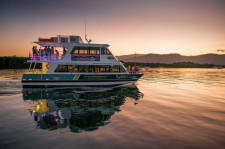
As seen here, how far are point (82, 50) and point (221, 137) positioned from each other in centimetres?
1367

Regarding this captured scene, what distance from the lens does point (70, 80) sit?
1529cm

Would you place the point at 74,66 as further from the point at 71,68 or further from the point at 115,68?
the point at 115,68

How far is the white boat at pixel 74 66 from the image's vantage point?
15.1 meters

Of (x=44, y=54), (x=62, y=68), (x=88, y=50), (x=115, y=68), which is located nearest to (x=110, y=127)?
(x=115, y=68)

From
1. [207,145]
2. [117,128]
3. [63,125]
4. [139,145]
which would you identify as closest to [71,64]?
[63,125]

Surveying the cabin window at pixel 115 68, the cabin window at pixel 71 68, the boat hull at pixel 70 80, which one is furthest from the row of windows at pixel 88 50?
the boat hull at pixel 70 80

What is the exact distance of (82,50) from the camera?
15781 millimetres

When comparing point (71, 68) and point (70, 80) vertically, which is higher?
point (71, 68)

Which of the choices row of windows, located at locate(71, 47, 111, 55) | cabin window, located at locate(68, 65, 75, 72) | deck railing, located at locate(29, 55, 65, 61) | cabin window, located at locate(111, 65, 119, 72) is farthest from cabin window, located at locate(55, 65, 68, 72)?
cabin window, located at locate(111, 65, 119, 72)

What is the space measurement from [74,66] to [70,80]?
5.17 ft

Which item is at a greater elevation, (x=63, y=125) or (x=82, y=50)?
(x=82, y=50)

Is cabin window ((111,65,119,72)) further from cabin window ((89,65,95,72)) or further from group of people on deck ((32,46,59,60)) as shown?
group of people on deck ((32,46,59,60))

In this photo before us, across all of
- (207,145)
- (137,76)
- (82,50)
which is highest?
(82,50)

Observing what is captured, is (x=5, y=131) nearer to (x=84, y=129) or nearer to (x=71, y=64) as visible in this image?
(x=84, y=129)
